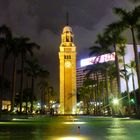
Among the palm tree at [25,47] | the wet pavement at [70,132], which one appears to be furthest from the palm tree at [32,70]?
the wet pavement at [70,132]

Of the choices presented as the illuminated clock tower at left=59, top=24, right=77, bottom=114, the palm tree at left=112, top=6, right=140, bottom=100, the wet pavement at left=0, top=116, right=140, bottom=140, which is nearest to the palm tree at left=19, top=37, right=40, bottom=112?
the palm tree at left=112, top=6, right=140, bottom=100

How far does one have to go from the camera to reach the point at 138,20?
50375 millimetres

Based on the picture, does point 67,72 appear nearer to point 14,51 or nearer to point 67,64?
point 67,64

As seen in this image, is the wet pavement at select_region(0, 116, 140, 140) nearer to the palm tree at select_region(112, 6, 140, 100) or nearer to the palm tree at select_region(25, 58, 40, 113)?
the palm tree at select_region(112, 6, 140, 100)

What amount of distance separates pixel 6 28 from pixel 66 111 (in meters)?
95.3

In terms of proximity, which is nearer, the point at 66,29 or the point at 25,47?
the point at 25,47

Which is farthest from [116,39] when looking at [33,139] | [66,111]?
[66,111]

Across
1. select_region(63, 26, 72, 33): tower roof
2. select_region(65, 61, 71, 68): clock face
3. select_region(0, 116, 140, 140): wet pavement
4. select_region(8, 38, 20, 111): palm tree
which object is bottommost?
select_region(0, 116, 140, 140): wet pavement

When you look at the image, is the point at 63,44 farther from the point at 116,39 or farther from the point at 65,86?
the point at 116,39

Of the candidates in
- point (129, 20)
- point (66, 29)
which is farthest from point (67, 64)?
point (129, 20)

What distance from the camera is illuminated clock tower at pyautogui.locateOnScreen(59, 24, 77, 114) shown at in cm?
14975

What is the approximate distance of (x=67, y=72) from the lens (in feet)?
503

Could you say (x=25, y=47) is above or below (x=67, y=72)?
below

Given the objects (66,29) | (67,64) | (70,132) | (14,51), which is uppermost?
(66,29)
